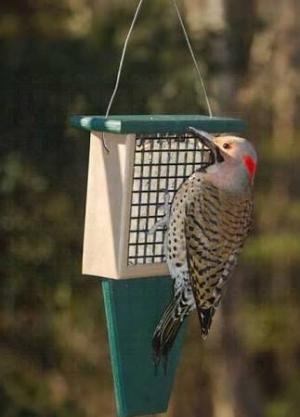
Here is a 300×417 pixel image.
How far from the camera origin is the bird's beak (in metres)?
2.98

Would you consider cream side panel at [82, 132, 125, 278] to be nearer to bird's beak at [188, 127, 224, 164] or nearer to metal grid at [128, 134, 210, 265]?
metal grid at [128, 134, 210, 265]

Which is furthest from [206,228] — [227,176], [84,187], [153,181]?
[84,187]

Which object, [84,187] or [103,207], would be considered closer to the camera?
[103,207]

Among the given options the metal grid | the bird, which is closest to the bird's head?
the bird

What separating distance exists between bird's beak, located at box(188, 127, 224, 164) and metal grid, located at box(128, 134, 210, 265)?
0.36ft

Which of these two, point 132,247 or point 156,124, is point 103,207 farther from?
point 156,124

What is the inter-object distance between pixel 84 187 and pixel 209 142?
3474 mm

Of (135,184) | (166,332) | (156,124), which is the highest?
(156,124)

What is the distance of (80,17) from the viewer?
6637 millimetres

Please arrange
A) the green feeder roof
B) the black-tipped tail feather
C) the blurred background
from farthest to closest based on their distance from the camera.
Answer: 1. the blurred background
2. the black-tipped tail feather
3. the green feeder roof

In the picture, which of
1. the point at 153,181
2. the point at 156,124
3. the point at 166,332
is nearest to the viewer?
the point at 156,124

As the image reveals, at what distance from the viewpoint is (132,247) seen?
3160mm

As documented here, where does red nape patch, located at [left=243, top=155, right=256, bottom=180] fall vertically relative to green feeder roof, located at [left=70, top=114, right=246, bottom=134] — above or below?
below

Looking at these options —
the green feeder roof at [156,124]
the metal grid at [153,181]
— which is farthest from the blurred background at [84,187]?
the green feeder roof at [156,124]
